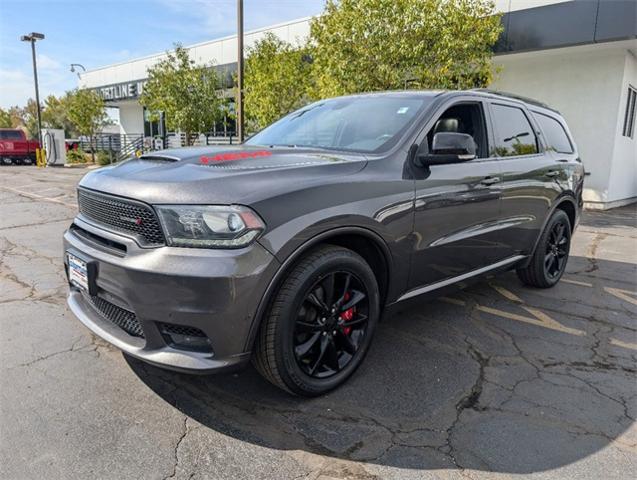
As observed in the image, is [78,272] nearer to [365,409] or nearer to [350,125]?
[365,409]

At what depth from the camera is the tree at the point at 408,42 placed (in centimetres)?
959

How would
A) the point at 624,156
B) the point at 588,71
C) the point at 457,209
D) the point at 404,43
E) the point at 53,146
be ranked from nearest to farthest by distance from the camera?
the point at 457,209
the point at 404,43
the point at 588,71
the point at 624,156
the point at 53,146

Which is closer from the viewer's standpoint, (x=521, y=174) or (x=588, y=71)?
(x=521, y=174)

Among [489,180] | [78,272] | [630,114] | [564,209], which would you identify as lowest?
[78,272]

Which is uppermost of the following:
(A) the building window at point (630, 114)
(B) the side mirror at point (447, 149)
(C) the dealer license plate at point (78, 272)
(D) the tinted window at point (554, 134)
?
(A) the building window at point (630, 114)

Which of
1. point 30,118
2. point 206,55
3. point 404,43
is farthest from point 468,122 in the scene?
point 30,118

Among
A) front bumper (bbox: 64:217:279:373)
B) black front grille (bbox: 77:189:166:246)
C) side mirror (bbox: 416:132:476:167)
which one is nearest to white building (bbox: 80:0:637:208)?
side mirror (bbox: 416:132:476:167)

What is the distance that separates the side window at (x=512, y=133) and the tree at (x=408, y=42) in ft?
19.2

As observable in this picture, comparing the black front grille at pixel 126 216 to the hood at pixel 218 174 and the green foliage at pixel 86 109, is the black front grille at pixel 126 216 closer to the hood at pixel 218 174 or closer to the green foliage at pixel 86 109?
the hood at pixel 218 174

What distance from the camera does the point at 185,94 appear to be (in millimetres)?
18188

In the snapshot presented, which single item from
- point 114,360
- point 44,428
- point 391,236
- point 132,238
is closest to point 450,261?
point 391,236

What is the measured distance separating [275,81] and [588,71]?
805 cm

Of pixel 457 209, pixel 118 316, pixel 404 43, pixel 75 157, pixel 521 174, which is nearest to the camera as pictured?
pixel 118 316

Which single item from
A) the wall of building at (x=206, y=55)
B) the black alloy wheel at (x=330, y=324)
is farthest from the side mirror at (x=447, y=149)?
the wall of building at (x=206, y=55)
